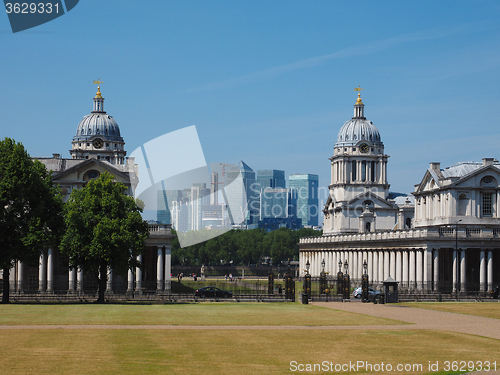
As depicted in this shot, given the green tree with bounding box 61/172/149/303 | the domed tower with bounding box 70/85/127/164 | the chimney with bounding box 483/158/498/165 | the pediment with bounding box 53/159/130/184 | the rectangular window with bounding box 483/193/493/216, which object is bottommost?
the green tree with bounding box 61/172/149/303

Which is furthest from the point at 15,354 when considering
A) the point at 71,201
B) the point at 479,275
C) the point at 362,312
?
the point at 479,275

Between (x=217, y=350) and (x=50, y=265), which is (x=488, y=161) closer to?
(x=50, y=265)


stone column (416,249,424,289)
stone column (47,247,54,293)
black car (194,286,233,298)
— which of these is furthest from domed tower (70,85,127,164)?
black car (194,286,233,298)

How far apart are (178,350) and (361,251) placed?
101 m

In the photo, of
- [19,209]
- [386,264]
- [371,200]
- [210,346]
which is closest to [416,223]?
[386,264]

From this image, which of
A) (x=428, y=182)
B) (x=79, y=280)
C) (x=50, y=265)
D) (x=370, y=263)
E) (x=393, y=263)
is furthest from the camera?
(x=370, y=263)

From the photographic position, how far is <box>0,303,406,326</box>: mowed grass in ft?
164

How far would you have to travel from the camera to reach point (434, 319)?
54562 mm

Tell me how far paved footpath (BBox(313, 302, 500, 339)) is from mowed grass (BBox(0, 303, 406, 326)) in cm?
212

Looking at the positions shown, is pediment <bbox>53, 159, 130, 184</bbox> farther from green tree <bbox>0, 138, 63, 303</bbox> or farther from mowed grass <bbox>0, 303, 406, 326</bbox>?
mowed grass <bbox>0, 303, 406, 326</bbox>

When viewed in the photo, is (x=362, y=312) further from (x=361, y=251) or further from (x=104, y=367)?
(x=361, y=251)

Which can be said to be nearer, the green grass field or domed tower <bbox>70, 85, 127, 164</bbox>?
the green grass field

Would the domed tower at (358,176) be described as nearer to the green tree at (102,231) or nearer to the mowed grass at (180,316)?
the green tree at (102,231)

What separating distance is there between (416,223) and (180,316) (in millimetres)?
77945
